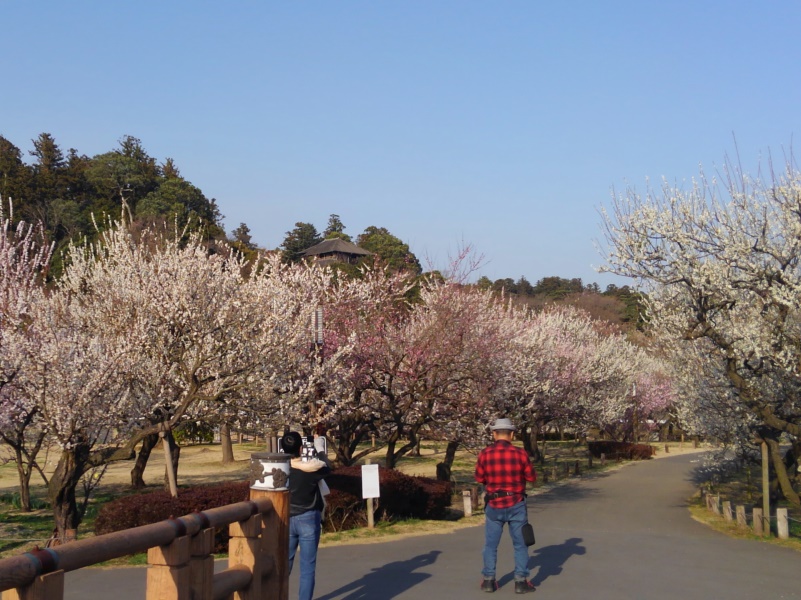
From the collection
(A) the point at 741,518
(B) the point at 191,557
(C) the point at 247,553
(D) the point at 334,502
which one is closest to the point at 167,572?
(B) the point at 191,557

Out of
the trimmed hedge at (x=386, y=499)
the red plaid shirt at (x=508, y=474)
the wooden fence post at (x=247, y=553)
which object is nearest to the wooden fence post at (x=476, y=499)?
the trimmed hedge at (x=386, y=499)

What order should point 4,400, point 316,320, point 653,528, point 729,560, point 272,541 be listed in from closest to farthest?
point 272,541 < point 729,560 < point 4,400 < point 316,320 < point 653,528

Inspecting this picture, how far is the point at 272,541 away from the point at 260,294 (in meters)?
9.66

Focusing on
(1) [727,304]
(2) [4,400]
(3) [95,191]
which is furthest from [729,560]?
(3) [95,191]

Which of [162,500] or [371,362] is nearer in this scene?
[162,500]

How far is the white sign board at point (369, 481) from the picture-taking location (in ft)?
42.4

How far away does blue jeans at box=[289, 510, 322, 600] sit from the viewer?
725 centimetres

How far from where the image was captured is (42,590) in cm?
374

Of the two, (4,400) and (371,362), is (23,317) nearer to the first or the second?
(4,400)

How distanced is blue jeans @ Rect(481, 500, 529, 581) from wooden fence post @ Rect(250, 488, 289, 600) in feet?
8.54

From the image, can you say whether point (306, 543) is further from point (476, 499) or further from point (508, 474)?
point (476, 499)

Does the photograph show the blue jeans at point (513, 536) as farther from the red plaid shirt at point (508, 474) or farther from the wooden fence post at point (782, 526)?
the wooden fence post at point (782, 526)

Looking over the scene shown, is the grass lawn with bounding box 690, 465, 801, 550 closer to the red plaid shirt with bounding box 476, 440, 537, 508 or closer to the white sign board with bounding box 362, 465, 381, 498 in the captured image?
the white sign board with bounding box 362, 465, 381, 498

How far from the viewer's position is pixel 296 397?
14953 millimetres
